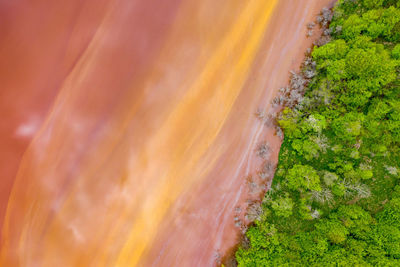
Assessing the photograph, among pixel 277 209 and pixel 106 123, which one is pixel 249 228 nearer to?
pixel 277 209

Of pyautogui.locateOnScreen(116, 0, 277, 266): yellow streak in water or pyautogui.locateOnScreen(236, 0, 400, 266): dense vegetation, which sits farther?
pyautogui.locateOnScreen(116, 0, 277, 266): yellow streak in water

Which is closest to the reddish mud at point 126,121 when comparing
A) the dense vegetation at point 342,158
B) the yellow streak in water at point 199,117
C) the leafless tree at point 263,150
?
the yellow streak in water at point 199,117

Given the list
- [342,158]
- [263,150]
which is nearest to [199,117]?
[263,150]

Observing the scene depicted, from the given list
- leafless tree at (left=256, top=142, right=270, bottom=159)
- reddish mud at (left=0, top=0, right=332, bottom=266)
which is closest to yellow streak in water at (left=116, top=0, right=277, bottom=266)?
reddish mud at (left=0, top=0, right=332, bottom=266)

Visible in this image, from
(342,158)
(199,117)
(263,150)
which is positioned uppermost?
(342,158)

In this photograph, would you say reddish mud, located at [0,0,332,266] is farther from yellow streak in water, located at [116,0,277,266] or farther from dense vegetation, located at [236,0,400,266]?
dense vegetation, located at [236,0,400,266]

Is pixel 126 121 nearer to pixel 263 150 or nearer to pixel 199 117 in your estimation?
pixel 199 117
